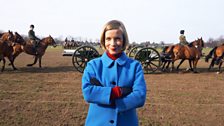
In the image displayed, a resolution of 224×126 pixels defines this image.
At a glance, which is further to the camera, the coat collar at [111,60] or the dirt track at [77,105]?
the dirt track at [77,105]

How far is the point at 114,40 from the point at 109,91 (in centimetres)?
42

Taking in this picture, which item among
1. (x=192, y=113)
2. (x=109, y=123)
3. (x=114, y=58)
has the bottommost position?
(x=192, y=113)

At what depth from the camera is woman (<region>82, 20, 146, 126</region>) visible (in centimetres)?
187

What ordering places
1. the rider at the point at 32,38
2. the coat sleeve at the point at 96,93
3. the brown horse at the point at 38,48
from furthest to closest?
the rider at the point at 32,38, the brown horse at the point at 38,48, the coat sleeve at the point at 96,93

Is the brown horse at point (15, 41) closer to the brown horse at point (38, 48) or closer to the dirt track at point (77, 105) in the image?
the brown horse at point (38, 48)

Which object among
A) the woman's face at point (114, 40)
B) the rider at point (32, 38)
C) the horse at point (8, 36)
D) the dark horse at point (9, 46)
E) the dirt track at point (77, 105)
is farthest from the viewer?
the rider at point (32, 38)

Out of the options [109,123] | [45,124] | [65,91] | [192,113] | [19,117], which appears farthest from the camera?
[65,91]

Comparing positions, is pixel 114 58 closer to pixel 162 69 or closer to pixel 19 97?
pixel 19 97

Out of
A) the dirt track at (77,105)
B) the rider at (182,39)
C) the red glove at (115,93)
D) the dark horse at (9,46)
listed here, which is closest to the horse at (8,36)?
the dark horse at (9,46)

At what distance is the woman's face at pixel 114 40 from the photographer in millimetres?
1945

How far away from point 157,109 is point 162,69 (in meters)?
7.21

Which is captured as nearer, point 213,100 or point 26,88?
point 213,100

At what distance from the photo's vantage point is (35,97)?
634 centimetres

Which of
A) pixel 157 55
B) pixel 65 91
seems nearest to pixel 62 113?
pixel 65 91
